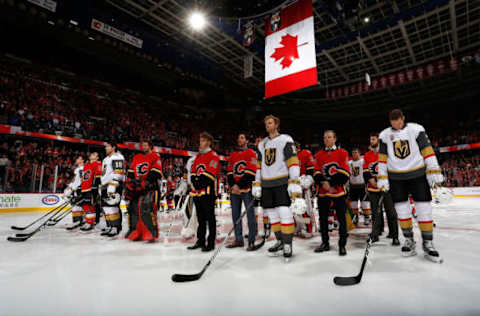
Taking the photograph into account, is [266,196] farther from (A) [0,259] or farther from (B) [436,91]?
(B) [436,91]

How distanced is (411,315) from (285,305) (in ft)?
2.52

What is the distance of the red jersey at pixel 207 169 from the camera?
355 centimetres

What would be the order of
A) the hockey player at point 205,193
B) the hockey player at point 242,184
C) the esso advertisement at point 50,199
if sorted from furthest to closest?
the esso advertisement at point 50,199
the hockey player at point 242,184
the hockey player at point 205,193

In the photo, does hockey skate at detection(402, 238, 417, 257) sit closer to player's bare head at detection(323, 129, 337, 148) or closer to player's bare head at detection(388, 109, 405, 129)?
player's bare head at detection(388, 109, 405, 129)

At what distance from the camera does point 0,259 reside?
2.94m

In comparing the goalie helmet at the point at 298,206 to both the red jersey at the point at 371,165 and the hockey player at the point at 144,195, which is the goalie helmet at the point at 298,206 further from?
the red jersey at the point at 371,165

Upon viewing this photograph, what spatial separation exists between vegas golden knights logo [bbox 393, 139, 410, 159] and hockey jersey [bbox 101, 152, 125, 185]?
4.33 meters

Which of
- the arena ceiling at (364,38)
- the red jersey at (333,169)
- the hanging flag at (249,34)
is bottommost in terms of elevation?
the red jersey at (333,169)

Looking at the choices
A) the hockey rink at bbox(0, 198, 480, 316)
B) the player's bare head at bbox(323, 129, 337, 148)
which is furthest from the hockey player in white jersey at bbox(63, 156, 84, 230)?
the player's bare head at bbox(323, 129, 337, 148)

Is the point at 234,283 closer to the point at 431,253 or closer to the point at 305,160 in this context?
the point at 431,253

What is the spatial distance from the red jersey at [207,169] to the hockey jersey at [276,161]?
75cm

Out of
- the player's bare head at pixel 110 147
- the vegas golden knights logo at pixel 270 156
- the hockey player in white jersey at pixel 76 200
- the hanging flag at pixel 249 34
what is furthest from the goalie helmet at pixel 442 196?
the hanging flag at pixel 249 34

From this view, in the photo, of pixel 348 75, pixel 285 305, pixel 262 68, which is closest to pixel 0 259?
pixel 285 305

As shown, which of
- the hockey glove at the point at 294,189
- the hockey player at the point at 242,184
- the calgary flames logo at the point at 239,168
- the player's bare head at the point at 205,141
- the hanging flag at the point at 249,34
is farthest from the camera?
the hanging flag at the point at 249,34
